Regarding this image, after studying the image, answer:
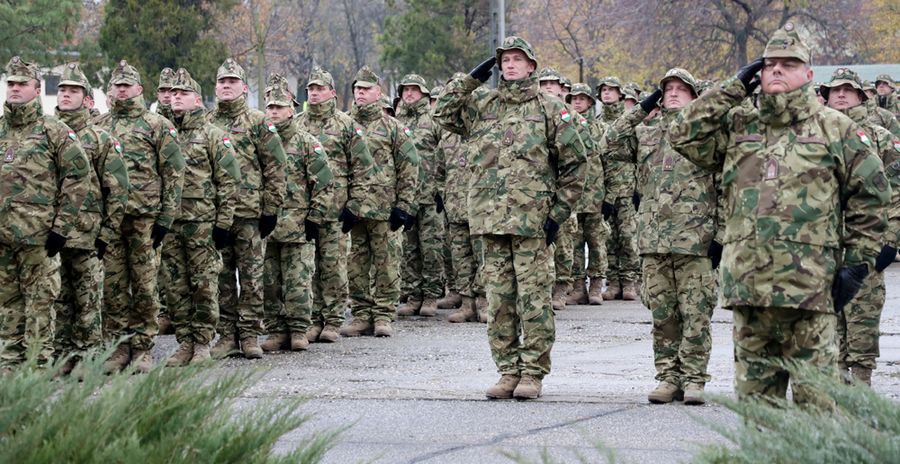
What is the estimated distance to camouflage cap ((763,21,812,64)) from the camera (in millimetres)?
6844

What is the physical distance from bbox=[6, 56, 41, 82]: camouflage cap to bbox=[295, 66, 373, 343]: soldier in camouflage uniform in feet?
10.2

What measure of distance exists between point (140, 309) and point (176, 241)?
672mm

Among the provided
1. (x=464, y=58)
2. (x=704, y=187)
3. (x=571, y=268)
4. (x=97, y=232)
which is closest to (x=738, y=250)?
(x=704, y=187)

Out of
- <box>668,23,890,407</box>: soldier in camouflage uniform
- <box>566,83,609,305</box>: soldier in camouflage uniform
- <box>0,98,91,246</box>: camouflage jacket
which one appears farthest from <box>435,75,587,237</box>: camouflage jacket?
<box>566,83,609,305</box>: soldier in camouflage uniform

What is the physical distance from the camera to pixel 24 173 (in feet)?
32.3

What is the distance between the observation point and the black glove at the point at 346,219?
12.9 metres

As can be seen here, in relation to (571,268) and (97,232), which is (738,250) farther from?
(571,268)

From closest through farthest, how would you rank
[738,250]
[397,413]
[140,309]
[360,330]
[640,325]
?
[738,250] < [397,413] < [140,309] < [360,330] < [640,325]

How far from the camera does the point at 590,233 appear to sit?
650 inches

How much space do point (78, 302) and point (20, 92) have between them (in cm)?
154

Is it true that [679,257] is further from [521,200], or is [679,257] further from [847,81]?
[847,81]

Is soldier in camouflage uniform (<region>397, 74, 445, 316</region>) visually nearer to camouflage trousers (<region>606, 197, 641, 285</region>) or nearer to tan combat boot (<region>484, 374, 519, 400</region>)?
camouflage trousers (<region>606, 197, 641, 285</region>)

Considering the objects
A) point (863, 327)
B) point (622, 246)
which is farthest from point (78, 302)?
point (622, 246)

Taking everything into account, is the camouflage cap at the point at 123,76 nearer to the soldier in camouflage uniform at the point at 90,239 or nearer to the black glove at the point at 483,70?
the soldier in camouflage uniform at the point at 90,239
